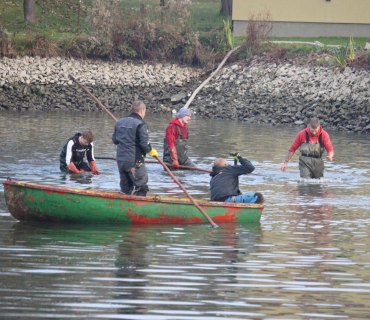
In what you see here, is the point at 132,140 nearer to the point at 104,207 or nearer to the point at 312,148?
the point at 104,207

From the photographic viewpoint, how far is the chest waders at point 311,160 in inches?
967

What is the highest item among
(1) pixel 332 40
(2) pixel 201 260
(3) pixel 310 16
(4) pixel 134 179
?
(3) pixel 310 16

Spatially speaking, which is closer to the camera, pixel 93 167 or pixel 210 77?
pixel 93 167

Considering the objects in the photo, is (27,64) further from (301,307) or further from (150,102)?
(301,307)

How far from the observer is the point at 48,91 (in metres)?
46.3

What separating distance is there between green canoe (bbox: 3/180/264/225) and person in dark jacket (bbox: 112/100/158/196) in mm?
543

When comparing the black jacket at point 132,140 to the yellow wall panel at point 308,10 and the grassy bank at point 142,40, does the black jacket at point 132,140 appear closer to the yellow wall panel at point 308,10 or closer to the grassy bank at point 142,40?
the grassy bank at point 142,40

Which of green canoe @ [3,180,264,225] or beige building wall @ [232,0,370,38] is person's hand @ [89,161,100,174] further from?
beige building wall @ [232,0,370,38]

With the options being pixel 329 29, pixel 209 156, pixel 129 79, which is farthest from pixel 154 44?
pixel 209 156

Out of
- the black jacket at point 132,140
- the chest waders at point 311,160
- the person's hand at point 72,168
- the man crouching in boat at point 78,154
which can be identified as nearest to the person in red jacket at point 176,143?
the man crouching in boat at point 78,154

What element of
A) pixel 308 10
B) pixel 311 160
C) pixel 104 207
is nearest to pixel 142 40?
pixel 308 10

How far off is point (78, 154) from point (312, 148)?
462 cm

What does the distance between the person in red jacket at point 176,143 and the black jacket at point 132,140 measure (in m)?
6.50

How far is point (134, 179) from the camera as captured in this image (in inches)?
734
